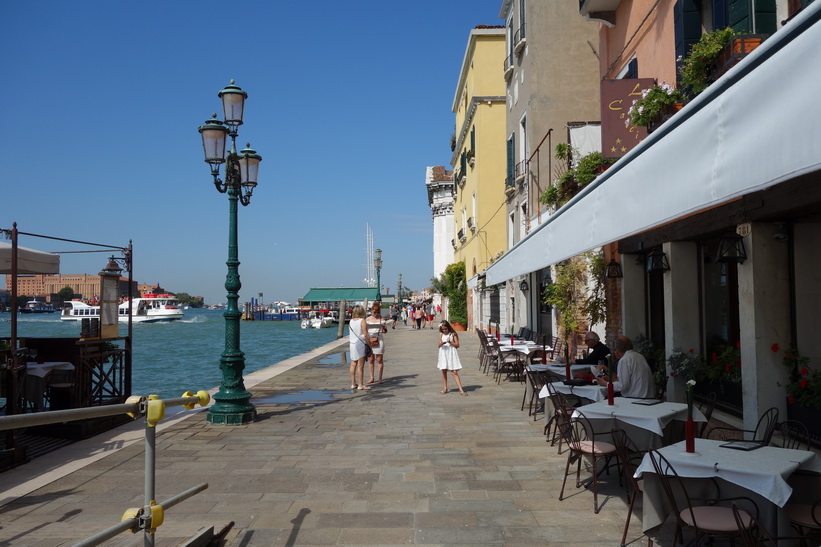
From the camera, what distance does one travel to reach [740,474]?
3.87 meters

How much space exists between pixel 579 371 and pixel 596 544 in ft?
16.7

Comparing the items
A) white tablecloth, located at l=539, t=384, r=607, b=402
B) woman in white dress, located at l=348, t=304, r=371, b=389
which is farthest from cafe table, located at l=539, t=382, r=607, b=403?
woman in white dress, located at l=348, t=304, r=371, b=389

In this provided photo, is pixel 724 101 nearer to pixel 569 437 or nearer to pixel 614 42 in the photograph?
pixel 569 437

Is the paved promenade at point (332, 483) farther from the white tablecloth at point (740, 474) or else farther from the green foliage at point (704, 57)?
the green foliage at point (704, 57)

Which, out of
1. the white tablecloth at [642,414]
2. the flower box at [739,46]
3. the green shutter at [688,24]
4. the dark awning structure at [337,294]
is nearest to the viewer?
the white tablecloth at [642,414]

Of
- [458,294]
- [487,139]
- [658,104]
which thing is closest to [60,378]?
→ [658,104]

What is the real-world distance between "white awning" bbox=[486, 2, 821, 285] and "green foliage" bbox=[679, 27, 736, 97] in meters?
4.23

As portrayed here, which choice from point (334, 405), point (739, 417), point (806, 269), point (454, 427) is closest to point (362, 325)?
point (334, 405)

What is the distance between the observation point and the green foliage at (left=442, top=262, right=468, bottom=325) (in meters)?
37.3

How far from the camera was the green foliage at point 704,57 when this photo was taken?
22.6 ft

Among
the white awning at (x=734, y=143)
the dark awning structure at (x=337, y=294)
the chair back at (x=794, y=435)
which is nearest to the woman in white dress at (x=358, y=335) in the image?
the chair back at (x=794, y=435)

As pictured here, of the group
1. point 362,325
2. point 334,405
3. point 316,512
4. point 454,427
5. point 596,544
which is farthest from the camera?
point 362,325

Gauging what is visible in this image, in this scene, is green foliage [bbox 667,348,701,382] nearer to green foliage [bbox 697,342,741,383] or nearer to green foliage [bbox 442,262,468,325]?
green foliage [bbox 697,342,741,383]

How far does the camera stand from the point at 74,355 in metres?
9.12
